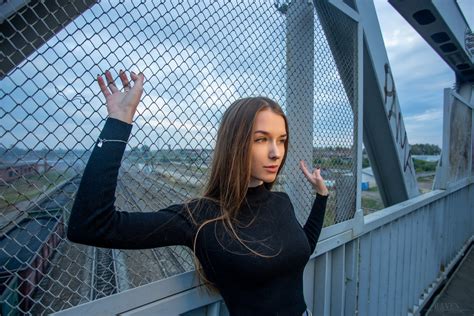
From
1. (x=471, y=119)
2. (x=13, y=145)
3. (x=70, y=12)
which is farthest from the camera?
(x=471, y=119)

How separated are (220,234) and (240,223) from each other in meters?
0.09

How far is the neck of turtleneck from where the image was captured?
104cm

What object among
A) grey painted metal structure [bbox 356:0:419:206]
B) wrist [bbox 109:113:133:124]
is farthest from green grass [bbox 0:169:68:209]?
grey painted metal structure [bbox 356:0:419:206]

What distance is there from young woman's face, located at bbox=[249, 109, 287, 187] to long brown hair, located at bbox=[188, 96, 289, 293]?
0.07 ft

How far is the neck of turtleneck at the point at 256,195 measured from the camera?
1.04 meters

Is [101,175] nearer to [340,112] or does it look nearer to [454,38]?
[340,112]

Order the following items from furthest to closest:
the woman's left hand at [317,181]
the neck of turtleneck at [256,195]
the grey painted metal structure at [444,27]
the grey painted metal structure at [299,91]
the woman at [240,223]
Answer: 1. the grey painted metal structure at [444,27]
2. the grey painted metal structure at [299,91]
3. the woman's left hand at [317,181]
4. the neck of turtleneck at [256,195]
5. the woman at [240,223]

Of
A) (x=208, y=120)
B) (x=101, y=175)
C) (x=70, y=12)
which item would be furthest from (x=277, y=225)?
(x=70, y=12)

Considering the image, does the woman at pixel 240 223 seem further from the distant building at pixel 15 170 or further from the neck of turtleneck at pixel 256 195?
the distant building at pixel 15 170

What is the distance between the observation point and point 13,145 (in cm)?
68

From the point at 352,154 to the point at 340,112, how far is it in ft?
1.05

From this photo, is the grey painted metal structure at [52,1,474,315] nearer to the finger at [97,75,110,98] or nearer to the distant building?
the distant building

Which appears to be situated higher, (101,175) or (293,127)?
(293,127)

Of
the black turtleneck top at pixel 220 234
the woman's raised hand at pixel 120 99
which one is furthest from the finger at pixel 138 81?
the black turtleneck top at pixel 220 234
